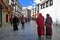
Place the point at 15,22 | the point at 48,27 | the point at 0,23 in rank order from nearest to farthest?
the point at 48,27
the point at 15,22
the point at 0,23

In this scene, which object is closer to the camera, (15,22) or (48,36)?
(48,36)

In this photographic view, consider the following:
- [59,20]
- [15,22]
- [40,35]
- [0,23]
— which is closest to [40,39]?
[40,35]

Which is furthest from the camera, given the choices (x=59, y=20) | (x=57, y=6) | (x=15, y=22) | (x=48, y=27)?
(x=57, y=6)

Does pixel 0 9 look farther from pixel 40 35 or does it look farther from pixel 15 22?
pixel 40 35

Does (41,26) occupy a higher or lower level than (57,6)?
lower

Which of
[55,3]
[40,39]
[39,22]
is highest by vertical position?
[55,3]

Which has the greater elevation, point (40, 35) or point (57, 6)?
point (57, 6)

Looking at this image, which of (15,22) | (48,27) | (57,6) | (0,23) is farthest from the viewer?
(57,6)

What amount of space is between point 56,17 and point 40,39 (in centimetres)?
3256

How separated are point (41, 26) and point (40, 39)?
3.61 ft

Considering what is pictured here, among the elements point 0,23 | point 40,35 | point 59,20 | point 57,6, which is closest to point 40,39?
point 40,35

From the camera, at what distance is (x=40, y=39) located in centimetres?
1588

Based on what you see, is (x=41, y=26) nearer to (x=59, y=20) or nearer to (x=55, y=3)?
(x=59, y=20)

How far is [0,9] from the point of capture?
35781mm
